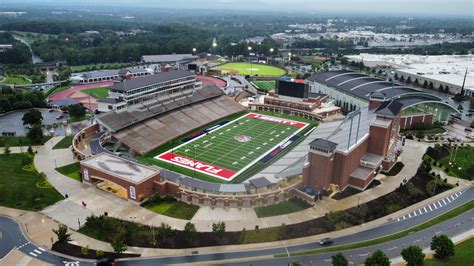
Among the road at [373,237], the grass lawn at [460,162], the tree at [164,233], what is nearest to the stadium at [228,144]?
the tree at [164,233]

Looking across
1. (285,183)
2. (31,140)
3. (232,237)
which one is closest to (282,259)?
(232,237)

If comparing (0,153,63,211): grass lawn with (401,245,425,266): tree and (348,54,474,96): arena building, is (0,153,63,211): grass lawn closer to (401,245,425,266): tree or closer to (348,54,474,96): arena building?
(401,245,425,266): tree

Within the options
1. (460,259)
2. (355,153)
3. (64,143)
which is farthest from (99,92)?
(460,259)

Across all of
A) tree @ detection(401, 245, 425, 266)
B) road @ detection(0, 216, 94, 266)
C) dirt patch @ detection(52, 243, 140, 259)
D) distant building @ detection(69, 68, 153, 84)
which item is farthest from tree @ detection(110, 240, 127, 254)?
distant building @ detection(69, 68, 153, 84)

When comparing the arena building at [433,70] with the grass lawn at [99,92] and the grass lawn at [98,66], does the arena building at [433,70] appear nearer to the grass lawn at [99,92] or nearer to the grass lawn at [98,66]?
the grass lawn at [99,92]

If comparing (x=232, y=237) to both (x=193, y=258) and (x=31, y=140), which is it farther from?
(x=31, y=140)
